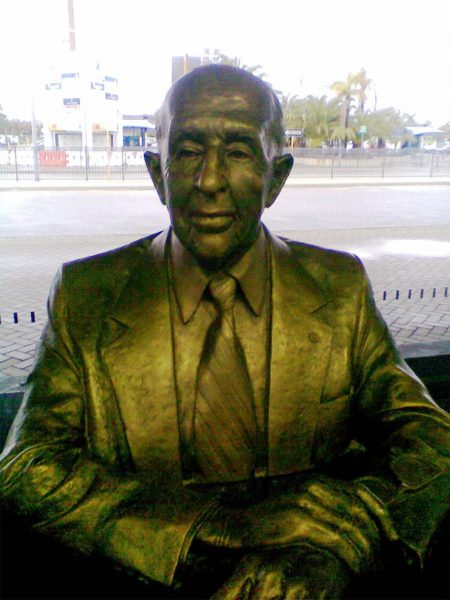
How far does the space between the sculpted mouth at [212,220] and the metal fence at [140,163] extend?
67.1 ft

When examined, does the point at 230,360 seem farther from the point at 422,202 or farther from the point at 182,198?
the point at 422,202

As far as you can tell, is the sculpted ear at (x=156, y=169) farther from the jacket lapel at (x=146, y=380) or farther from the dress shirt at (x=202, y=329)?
the jacket lapel at (x=146, y=380)

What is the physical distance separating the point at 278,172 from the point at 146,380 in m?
0.62

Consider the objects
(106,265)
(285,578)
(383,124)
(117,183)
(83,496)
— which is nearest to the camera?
(285,578)

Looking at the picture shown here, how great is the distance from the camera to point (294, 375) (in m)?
1.55

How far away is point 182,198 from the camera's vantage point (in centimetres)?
144

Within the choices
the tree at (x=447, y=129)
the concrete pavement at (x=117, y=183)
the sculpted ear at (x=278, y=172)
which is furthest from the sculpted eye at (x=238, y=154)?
the tree at (x=447, y=129)

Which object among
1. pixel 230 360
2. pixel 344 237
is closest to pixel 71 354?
pixel 230 360

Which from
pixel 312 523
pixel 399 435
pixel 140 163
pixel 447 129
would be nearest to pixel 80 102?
pixel 140 163

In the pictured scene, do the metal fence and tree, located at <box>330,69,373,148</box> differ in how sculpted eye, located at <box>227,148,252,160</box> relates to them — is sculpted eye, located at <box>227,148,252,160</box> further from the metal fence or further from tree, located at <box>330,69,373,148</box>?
tree, located at <box>330,69,373,148</box>

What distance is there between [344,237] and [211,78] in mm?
8368

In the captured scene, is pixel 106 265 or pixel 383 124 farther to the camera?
pixel 383 124

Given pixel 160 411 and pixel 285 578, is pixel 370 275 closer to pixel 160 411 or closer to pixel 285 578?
pixel 160 411

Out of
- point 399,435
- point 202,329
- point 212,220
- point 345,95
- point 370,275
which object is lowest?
point 370,275
